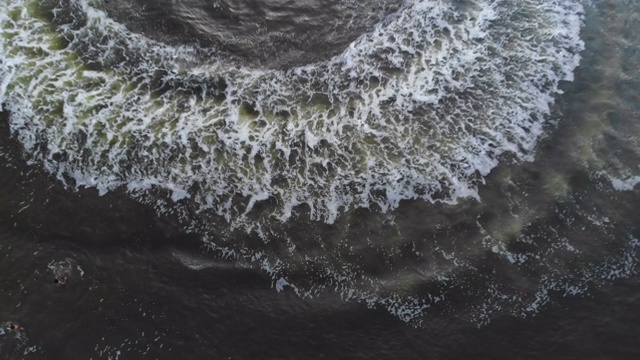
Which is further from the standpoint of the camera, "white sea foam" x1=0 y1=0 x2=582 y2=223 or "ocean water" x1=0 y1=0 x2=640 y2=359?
"white sea foam" x1=0 y1=0 x2=582 y2=223

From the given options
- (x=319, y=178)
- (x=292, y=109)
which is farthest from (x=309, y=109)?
(x=319, y=178)

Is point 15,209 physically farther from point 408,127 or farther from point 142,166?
point 408,127

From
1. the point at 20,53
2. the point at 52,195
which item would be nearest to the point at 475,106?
the point at 52,195

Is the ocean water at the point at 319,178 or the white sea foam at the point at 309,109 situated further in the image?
the white sea foam at the point at 309,109

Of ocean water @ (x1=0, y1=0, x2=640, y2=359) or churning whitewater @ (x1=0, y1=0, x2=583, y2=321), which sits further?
churning whitewater @ (x1=0, y1=0, x2=583, y2=321)
